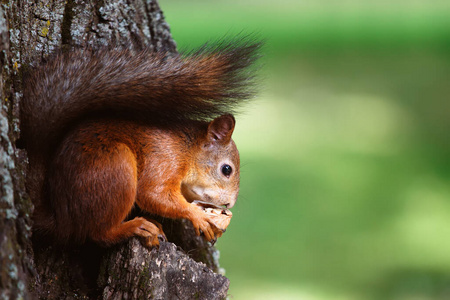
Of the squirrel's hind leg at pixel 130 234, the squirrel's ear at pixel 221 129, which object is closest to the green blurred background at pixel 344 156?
the squirrel's ear at pixel 221 129

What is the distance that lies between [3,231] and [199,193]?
1.90 feet

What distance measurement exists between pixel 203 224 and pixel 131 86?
33 cm

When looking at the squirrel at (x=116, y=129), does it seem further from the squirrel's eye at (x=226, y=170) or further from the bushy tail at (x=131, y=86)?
the squirrel's eye at (x=226, y=170)

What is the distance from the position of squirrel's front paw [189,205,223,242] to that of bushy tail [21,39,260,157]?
21 cm

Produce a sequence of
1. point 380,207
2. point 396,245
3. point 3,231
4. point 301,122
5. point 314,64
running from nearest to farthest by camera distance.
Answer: point 3,231 → point 396,245 → point 380,207 → point 301,122 → point 314,64

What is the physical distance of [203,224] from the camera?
4.26 ft

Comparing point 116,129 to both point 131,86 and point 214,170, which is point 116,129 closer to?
point 131,86

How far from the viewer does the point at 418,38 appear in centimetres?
431

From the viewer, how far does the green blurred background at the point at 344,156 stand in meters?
2.47

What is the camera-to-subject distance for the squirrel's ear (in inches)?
55.9

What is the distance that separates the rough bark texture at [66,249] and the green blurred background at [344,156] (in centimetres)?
53

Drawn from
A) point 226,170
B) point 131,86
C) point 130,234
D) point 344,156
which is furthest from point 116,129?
point 344,156

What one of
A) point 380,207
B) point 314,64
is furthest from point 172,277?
point 314,64

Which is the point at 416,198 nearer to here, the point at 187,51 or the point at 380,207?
the point at 380,207
